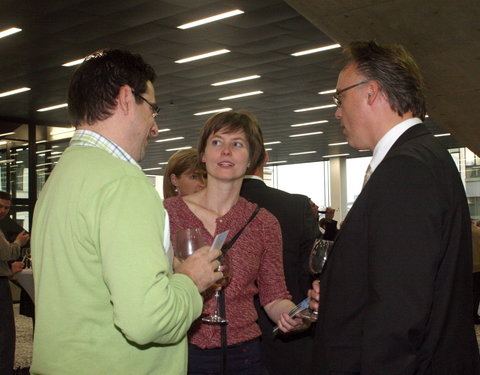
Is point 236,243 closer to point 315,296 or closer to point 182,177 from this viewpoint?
point 315,296

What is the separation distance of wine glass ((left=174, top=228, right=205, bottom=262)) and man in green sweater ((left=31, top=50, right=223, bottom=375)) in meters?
0.21

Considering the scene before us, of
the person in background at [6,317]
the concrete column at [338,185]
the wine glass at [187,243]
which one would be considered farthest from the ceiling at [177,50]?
the concrete column at [338,185]

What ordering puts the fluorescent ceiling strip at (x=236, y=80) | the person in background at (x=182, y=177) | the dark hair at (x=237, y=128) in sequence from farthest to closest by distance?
the fluorescent ceiling strip at (x=236, y=80) → the person in background at (x=182, y=177) → the dark hair at (x=237, y=128)

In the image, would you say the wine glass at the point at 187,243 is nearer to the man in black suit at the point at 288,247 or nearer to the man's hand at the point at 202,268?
the man's hand at the point at 202,268

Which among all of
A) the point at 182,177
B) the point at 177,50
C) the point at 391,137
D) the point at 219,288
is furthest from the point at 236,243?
the point at 177,50

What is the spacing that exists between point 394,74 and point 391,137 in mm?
201

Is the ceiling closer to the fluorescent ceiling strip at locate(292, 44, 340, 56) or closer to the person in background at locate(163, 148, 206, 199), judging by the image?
the fluorescent ceiling strip at locate(292, 44, 340, 56)

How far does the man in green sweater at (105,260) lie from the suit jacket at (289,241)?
1109 millimetres

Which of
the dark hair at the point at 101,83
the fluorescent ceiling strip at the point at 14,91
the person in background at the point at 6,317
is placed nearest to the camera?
the dark hair at the point at 101,83

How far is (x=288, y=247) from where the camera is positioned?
2.74 m

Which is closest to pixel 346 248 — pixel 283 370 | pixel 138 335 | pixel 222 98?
pixel 138 335

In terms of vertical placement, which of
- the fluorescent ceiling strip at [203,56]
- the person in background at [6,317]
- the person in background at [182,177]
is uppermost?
the fluorescent ceiling strip at [203,56]

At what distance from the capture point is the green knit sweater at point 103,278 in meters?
1.29

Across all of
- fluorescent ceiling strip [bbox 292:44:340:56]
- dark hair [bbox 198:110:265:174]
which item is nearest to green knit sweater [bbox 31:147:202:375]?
dark hair [bbox 198:110:265:174]
